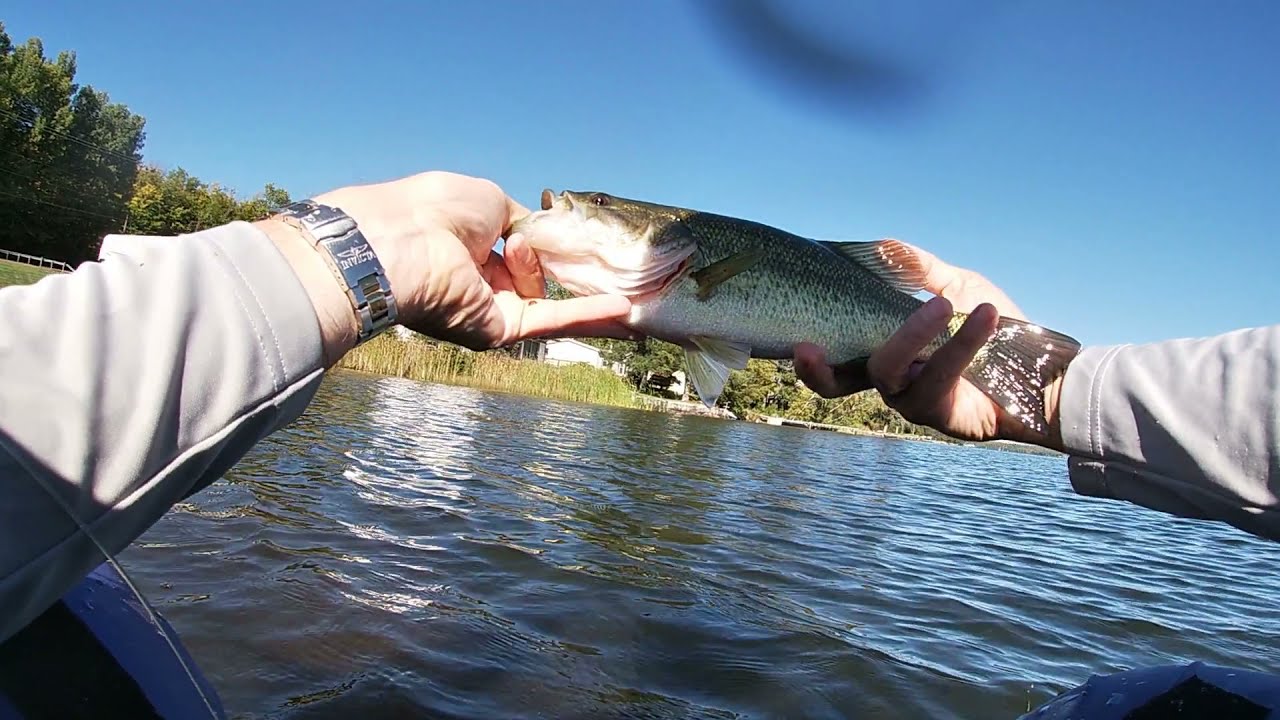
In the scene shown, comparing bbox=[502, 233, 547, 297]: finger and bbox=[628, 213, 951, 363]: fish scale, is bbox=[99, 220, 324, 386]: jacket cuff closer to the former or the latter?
bbox=[502, 233, 547, 297]: finger

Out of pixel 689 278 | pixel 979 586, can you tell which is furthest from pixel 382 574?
pixel 979 586

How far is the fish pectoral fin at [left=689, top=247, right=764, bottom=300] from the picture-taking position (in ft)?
12.0

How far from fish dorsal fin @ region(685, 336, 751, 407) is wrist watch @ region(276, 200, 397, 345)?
78.7 inches

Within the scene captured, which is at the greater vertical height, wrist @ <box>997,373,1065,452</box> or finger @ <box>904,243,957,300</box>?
finger @ <box>904,243,957,300</box>

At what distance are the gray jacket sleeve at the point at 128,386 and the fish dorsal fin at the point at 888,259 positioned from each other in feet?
10.7

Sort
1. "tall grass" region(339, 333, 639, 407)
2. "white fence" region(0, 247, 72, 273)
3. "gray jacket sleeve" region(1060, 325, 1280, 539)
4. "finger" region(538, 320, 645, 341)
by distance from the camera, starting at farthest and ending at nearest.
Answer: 1. "white fence" region(0, 247, 72, 273)
2. "tall grass" region(339, 333, 639, 407)
3. "finger" region(538, 320, 645, 341)
4. "gray jacket sleeve" region(1060, 325, 1280, 539)

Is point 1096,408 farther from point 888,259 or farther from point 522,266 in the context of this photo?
point 522,266

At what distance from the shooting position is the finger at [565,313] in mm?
2934

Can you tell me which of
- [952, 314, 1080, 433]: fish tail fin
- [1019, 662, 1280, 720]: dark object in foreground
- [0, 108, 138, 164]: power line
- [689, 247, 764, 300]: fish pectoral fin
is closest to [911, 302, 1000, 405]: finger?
[952, 314, 1080, 433]: fish tail fin

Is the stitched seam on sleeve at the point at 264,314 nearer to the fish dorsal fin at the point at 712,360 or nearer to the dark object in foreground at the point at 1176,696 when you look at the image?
the fish dorsal fin at the point at 712,360

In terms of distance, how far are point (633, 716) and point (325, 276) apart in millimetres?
3492

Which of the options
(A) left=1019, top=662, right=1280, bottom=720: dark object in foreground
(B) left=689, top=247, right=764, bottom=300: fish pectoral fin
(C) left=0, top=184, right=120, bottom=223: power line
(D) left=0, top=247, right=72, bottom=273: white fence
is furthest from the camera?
(C) left=0, top=184, right=120, bottom=223: power line

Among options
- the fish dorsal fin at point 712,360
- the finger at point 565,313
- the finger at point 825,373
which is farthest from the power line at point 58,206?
the finger at point 825,373

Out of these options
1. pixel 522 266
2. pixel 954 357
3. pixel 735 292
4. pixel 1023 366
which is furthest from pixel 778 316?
pixel 522 266
